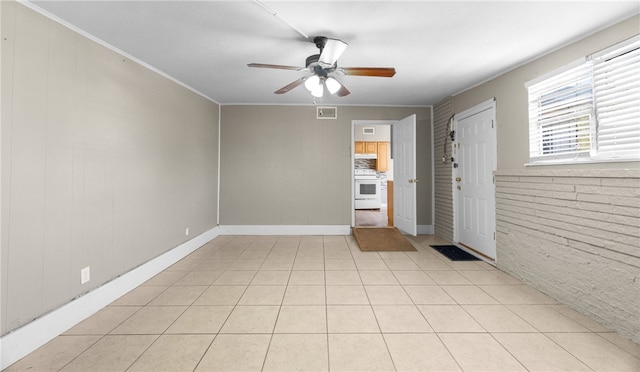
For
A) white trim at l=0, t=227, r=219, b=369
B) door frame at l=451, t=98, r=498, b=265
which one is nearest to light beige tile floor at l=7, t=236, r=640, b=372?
white trim at l=0, t=227, r=219, b=369

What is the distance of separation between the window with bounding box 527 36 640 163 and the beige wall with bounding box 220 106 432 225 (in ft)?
8.61

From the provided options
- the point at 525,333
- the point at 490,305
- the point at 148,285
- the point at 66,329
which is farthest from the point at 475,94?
the point at 66,329

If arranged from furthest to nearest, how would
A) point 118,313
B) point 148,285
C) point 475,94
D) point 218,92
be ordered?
point 218,92
point 475,94
point 148,285
point 118,313

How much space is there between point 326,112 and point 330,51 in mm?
2515

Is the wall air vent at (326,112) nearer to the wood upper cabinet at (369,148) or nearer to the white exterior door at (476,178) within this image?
the white exterior door at (476,178)

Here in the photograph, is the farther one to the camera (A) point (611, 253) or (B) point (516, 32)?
(B) point (516, 32)

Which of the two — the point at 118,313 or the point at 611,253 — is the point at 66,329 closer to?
the point at 118,313

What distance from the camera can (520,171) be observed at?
108 inches

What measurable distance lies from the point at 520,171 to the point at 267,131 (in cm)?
387

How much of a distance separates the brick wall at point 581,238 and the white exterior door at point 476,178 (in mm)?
395

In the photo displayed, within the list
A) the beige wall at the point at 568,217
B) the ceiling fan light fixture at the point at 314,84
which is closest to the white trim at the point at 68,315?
the ceiling fan light fixture at the point at 314,84

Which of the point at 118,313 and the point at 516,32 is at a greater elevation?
the point at 516,32

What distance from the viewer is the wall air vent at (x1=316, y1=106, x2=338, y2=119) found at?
4.73m

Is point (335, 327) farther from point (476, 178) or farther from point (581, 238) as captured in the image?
point (476, 178)
